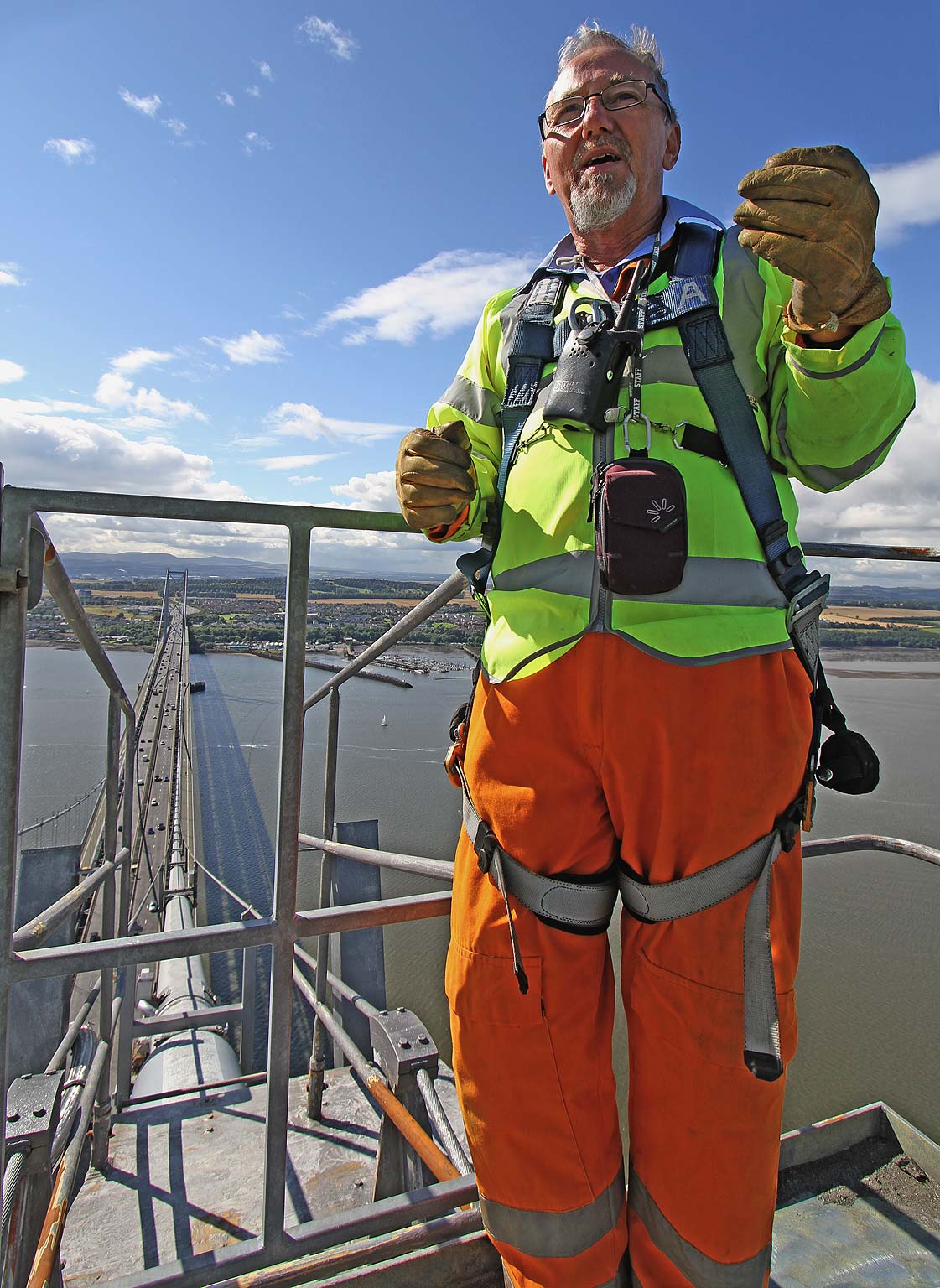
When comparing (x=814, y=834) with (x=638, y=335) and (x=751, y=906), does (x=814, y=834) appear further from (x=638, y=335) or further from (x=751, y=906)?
(x=638, y=335)

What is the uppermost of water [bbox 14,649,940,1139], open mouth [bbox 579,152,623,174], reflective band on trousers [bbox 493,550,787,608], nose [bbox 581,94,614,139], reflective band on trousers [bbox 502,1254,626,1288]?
nose [bbox 581,94,614,139]

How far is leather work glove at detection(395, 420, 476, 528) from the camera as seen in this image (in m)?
1.14

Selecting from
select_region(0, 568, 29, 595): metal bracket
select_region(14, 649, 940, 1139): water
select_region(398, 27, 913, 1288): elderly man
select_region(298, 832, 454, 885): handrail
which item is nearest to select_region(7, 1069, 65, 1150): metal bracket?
select_region(298, 832, 454, 885): handrail

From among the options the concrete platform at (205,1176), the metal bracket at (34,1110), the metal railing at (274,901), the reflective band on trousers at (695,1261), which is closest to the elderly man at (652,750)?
the reflective band on trousers at (695,1261)

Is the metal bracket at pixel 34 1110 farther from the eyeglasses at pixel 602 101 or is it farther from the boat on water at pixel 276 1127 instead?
the eyeglasses at pixel 602 101

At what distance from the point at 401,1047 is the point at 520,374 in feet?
5.46

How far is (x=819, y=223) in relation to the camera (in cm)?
85

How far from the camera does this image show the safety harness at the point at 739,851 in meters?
1.02

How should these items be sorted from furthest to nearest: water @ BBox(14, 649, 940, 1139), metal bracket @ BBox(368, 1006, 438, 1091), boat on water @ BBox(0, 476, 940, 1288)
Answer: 1. water @ BBox(14, 649, 940, 1139)
2. metal bracket @ BBox(368, 1006, 438, 1091)
3. boat on water @ BBox(0, 476, 940, 1288)

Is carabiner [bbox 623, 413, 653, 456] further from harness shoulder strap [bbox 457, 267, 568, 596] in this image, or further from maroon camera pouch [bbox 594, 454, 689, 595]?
harness shoulder strap [bbox 457, 267, 568, 596]

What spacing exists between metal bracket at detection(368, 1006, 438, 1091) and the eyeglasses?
1.94 meters

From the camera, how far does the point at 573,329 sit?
1.19 meters

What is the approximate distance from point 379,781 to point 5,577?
1260 inches

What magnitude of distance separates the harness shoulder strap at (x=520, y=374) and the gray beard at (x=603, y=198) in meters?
0.10
